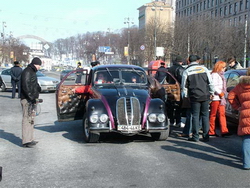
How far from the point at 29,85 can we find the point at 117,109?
1860 millimetres

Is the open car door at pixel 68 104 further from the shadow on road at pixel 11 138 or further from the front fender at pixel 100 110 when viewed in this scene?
the front fender at pixel 100 110

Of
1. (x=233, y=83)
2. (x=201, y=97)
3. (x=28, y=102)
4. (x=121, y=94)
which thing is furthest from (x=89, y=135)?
(x=233, y=83)

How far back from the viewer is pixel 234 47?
5053 centimetres

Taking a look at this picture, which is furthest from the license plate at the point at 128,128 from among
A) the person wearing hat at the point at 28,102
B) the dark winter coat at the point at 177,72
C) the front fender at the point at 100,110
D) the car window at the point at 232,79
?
the car window at the point at 232,79

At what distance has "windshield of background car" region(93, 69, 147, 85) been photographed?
29.9 ft

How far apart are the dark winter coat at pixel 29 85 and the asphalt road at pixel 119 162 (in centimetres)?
105

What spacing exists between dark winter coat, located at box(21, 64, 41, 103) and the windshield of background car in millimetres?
1891

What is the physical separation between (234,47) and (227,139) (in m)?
44.4

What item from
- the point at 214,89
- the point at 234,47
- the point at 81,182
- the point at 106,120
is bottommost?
the point at 81,182

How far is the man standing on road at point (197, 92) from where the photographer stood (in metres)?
8.02

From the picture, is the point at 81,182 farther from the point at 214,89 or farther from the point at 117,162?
the point at 214,89

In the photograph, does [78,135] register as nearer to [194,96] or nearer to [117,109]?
[117,109]

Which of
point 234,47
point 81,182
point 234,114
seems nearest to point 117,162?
point 81,182

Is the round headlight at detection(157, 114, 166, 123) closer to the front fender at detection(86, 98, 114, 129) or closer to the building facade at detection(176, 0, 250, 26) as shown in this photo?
the front fender at detection(86, 98, 114, 129)
